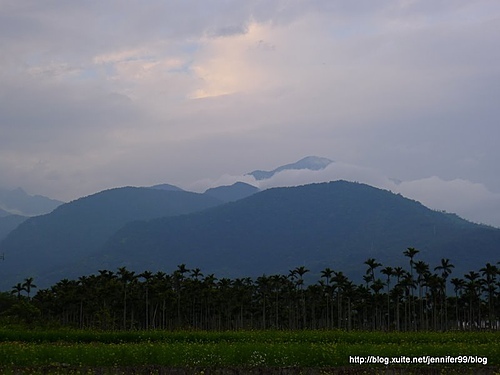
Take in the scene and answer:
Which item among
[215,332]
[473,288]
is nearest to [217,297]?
[473,288]

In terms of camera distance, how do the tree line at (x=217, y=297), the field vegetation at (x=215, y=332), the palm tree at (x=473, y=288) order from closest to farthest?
the field vegetation at (x=215, y=332) → the tree line at (x=217, y=297) → the palm tree at (x=473, y=288)

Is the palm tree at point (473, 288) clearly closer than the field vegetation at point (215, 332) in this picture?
No

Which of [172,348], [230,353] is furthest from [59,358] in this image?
[230,353]

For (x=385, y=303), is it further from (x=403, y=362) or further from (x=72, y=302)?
(x=403, y=362)

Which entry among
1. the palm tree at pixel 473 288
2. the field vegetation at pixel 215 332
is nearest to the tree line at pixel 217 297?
the palm tree at pixel 473 288

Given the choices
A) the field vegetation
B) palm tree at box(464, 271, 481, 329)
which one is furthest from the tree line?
the field vegetation

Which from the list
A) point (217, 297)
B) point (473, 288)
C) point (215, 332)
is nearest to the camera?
point (215, 332)

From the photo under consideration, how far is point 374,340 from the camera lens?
7600 cm

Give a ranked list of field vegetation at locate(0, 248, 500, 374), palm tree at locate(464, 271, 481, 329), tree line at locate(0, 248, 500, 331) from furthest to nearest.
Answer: palm tree at locate(464, 271, 481, 329), tree line at locate(0, 248, 500, 331), field vegetation at locate(0, 248, 500, 374)

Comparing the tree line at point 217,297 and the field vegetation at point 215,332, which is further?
the tree line at point 217,297

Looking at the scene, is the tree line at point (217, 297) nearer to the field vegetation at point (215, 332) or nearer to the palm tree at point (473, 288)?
the palm tree at point (473, 288)

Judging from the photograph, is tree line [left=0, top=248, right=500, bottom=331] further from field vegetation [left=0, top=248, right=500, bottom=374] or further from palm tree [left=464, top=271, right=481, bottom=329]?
field vegetation [left=0, top=248, right=500, bottom=374]

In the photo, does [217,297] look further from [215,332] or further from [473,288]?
[215,332]

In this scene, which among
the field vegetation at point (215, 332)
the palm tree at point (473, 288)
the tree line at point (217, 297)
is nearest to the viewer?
the field vegetation at point (215, 332)
